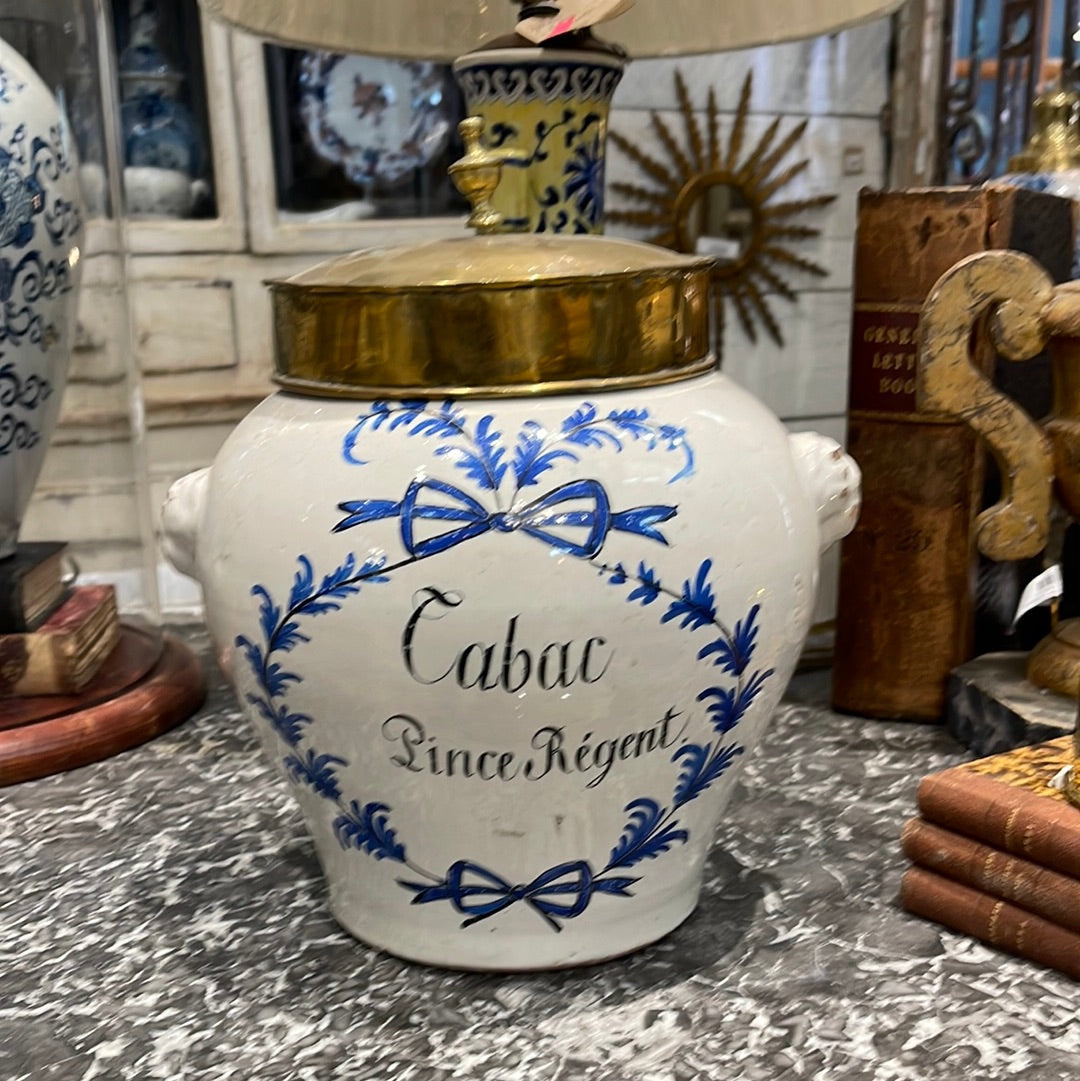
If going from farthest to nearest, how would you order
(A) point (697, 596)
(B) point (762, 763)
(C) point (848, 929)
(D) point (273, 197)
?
1. (D) point (273, 197)
2. (B) point (762, 763)
3. (C) point (848, 929)
4. (A) point (697, 596)

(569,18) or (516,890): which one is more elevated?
(569,18)

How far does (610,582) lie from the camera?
1.61 feet

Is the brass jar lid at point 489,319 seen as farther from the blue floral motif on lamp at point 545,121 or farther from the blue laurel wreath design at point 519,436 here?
the blue floral motif on lamp at point 545,121

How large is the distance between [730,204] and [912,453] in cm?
49

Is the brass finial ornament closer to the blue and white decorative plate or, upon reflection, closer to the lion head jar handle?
the lion head jar handle

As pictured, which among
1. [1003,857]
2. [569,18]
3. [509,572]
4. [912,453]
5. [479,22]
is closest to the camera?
[509,572]

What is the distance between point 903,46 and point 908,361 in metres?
0.62

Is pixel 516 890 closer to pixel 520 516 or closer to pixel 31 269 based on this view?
pixel 520 516

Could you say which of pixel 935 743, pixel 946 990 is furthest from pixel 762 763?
pixel 946 990

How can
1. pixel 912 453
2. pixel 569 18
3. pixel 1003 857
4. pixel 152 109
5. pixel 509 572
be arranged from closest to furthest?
pixel 509 572 → pixel 1003 857 → pixel 569 18 → pixel 912 453 → pixel 152 109

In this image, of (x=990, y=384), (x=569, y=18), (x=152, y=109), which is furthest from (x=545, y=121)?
(x=152, y=109)

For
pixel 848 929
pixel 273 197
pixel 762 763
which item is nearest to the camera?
pixel 848 929

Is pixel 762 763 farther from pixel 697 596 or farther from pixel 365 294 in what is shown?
pixel 365 294

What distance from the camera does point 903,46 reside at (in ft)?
4.26
